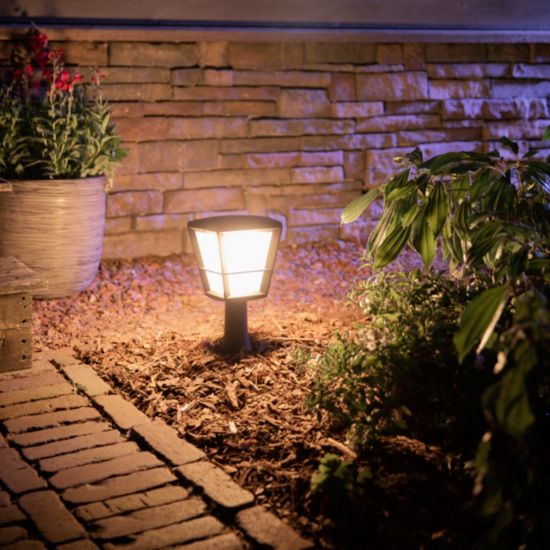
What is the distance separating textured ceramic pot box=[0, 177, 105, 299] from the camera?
4.98 meters

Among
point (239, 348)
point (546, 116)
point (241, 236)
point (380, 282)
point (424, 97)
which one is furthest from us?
point (546, 116)

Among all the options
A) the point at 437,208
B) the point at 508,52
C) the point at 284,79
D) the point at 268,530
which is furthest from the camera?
the point at 508,52

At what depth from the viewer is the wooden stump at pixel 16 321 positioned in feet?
12.8

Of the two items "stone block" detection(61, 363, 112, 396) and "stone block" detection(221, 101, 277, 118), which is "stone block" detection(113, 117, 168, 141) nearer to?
"stone block" detection(221, 101, 277, 118)

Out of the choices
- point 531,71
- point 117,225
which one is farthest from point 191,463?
point 531,71

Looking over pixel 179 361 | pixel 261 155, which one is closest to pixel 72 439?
pixel 179 361

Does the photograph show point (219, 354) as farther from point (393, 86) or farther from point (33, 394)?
point (393, 86)

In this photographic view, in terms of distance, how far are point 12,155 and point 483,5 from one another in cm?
401

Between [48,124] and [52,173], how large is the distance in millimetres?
349

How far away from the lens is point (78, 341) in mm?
4398

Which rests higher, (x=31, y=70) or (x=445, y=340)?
(x=31, y=70)

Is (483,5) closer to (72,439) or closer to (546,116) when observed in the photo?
(546,116)

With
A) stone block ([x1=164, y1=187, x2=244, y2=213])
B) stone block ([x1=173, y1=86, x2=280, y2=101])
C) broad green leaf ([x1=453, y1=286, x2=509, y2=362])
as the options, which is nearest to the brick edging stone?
broad green leaf ([x1=453, y1=286, x2=509, y2=362])

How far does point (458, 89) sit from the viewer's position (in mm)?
6773
